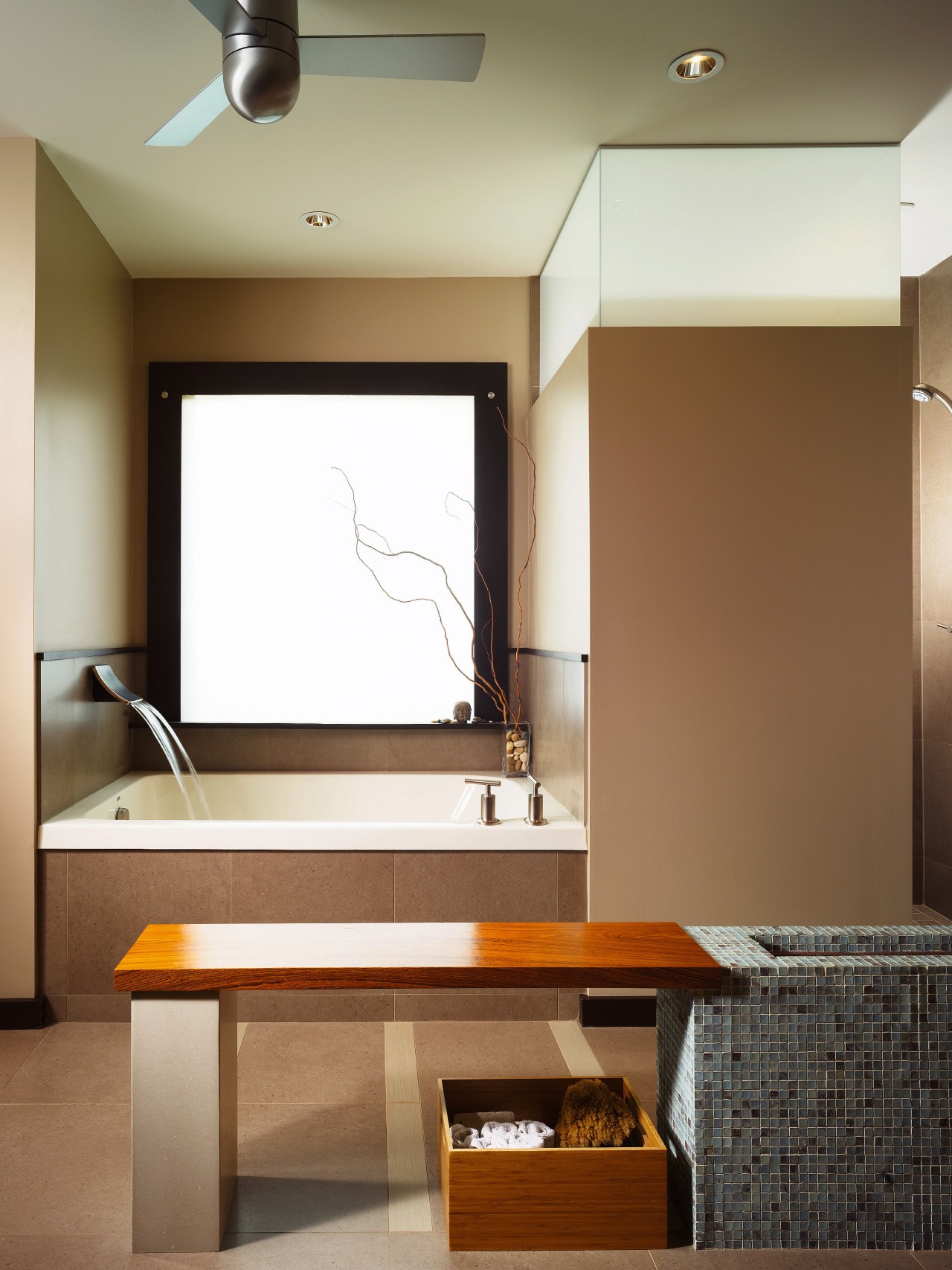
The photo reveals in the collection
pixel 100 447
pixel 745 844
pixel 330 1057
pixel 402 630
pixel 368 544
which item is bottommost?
pixel 330 1057

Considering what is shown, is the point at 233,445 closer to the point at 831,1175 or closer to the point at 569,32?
the point at 569,32

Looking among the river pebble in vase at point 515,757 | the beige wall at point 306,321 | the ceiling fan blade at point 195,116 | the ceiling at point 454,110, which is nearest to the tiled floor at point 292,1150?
the river pebble in vase at point 515,757

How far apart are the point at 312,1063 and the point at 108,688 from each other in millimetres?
1471

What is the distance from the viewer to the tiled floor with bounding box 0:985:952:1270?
5.64ft

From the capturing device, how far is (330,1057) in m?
2.59

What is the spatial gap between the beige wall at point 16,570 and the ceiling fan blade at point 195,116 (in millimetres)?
827

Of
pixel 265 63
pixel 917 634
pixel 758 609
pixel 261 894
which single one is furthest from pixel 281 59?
pixel 917 634

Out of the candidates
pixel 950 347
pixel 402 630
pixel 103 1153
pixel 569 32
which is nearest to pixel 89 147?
pixel 569 32

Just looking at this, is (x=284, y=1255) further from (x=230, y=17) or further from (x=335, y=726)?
(x=230, y=17)

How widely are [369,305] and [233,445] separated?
80 centimetres

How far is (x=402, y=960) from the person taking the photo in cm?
174

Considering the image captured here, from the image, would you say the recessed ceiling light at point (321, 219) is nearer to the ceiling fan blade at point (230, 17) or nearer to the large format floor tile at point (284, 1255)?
the ceiling fan blade at point (230, 17)

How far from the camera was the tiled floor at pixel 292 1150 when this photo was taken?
172 cm

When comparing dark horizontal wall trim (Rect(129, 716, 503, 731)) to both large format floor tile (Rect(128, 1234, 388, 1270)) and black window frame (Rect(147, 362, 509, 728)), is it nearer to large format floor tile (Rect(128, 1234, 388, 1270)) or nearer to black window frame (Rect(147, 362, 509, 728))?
black window frame (Rect(147, 362, 509, 728))
